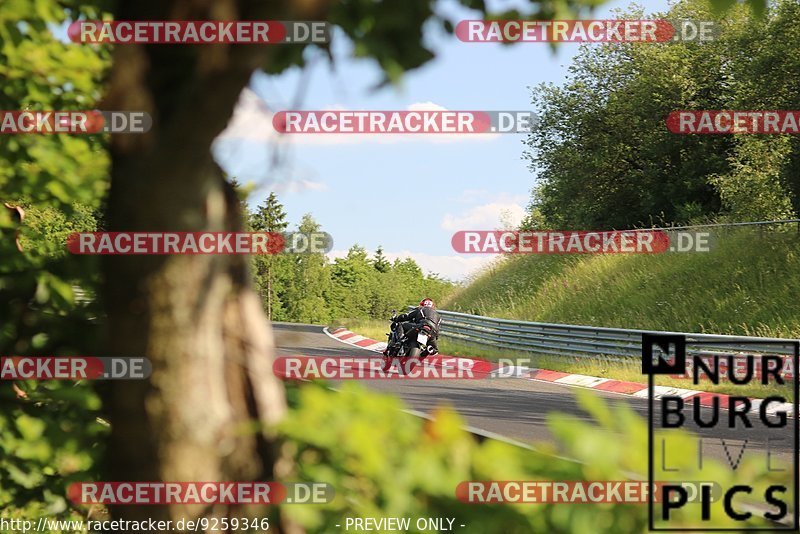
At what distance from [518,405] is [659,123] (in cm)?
2365

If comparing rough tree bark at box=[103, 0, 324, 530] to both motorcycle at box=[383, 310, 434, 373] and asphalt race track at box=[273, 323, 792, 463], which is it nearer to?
asphalt race track at box=[273, 323, 792, 463]

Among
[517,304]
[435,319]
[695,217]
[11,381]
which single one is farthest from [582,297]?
[11,381]

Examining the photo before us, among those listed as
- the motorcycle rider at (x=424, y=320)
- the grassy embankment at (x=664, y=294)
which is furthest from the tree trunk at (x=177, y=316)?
the motorcycle rider at (x=424, y=320)

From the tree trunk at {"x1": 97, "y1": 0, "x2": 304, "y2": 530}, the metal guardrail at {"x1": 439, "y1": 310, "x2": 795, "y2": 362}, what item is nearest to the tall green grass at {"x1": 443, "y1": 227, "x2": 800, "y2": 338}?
the metal guardrail at {"x1": 439, "y1": 310, "x2": 795, "y2": 362}

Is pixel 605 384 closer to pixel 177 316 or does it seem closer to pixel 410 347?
pixel 410 347

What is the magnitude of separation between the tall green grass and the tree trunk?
1829 cm

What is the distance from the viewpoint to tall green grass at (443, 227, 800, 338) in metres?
21.3

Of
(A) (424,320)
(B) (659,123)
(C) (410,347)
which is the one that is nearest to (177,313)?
(A) (424,320)

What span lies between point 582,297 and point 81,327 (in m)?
25.0

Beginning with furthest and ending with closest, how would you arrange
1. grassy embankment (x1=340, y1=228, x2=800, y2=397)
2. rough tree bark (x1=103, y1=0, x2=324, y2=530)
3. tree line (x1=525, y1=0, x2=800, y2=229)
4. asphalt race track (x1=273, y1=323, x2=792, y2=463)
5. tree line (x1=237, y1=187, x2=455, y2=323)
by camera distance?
tree line (x1=237, y1=187, x2=455, y2=323)
tree line (x1=525, y1=0, x2=800, y2=229)
grassy embankment (x1=340, y1=228, x2=800, y2=397)
asphalt race track (x1=273, y1=323, x2=792, y2=463)
rough tree bark (x1=103, y1=0, x2=324, y2=530)

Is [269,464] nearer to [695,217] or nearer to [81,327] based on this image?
[81,327]

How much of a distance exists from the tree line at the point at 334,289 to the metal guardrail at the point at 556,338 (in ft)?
43.5

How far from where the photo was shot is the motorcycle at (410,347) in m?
16.5

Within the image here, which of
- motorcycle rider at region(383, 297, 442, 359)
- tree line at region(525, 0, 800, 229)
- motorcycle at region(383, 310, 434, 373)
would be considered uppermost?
tree line at region(525, 0, 800, 229)
